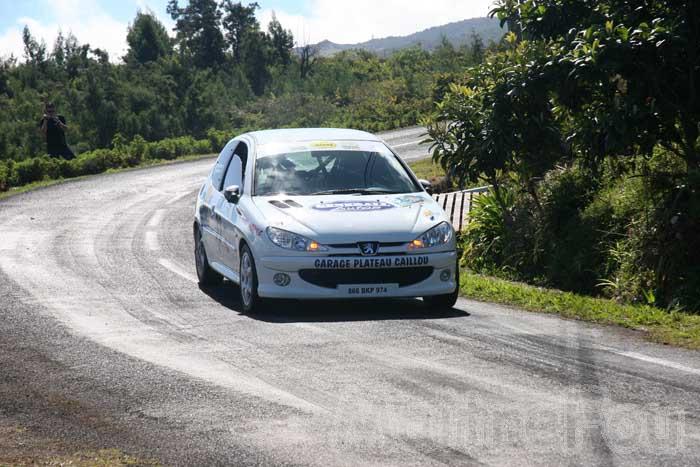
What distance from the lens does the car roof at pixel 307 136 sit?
41.5ft

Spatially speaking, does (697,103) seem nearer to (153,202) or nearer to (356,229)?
(356,229)

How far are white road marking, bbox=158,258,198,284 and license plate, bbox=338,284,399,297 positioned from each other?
337 cm

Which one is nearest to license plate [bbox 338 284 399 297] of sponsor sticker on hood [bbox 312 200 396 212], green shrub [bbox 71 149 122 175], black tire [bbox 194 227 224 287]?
sponsor sticker on hood [bbox 312 200 396 212]

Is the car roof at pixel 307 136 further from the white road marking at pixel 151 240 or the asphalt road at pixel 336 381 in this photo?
the white road marking at pixel 151 240

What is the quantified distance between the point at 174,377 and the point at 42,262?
786 cm

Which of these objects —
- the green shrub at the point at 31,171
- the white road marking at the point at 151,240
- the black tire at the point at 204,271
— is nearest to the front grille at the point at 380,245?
the black tire at the point at 204,271

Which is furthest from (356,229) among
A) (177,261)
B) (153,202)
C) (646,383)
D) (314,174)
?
(153,202)

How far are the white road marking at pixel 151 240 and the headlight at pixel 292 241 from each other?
6389 mm

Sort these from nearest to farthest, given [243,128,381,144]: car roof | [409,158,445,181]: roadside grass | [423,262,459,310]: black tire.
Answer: [423,262,459,310]: black tire < [243,128,381,144]: car roof < [409,158,445,181]: roadside grass

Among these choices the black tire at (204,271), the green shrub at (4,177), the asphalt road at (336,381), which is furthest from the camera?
the green shrub at (4,177)

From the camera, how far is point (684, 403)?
23.0ft

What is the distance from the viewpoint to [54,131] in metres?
31.6

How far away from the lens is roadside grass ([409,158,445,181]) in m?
25.2

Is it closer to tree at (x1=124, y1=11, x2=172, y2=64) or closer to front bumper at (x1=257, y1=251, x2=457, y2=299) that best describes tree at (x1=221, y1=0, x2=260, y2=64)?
tree at (x1=124, y1=11, x2=172, y2=64)
